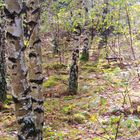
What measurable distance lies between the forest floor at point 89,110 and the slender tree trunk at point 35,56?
0.79m

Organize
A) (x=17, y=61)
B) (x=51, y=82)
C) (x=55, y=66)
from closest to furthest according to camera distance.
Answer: (x=17, y=61)
(x=51, y=82)
(x=55, y=66)

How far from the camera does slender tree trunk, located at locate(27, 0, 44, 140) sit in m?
6.80

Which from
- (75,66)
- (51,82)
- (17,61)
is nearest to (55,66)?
(51,82)

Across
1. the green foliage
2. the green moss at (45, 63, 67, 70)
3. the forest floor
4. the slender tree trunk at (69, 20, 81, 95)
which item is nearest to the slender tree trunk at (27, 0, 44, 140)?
the forest floor

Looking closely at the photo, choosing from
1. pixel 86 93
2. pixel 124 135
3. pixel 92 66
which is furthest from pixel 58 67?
pixel 124 135

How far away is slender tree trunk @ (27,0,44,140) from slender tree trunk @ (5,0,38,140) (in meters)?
1.83

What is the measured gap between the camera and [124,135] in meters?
8.69

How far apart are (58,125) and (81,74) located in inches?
311

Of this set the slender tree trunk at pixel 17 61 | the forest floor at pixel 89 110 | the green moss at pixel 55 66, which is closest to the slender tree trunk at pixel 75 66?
the forest floor at pixel 89 110

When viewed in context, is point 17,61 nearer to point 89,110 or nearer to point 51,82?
point 89,110

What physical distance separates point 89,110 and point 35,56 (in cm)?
502

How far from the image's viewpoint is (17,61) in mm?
4641

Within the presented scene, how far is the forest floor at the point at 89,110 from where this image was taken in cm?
631

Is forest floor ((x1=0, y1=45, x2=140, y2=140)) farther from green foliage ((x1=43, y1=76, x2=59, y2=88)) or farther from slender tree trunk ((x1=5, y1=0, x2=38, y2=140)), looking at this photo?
slender tree trunk ((x1=5, y1=0, x2=38, y2=140))
